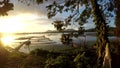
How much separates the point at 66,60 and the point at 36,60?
23.5ft

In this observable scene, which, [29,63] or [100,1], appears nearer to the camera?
[100,1]

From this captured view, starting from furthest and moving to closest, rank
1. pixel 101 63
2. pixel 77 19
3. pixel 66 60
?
pixel 77 19, pixel 66 60, pixel 101 63

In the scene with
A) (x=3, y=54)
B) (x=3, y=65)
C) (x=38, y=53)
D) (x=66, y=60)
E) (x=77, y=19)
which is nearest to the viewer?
(x=66, y=60)

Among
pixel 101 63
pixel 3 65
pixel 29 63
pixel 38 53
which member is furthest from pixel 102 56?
pixel 38 53

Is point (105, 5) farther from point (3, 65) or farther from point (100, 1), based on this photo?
point (3, 65)

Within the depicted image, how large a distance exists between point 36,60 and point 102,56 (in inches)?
419

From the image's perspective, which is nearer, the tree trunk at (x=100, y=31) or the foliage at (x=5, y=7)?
the tree trunk at (x=100, y=31)

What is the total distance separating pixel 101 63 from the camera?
2777 cm

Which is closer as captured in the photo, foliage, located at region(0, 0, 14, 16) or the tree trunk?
the tree trunk

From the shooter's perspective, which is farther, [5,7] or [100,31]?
[5,7]

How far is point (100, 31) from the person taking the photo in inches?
1120

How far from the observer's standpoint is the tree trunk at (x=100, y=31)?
2795cm

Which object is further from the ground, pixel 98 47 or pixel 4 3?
pixel 4 3

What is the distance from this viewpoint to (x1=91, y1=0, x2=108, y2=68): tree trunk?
27953mm
